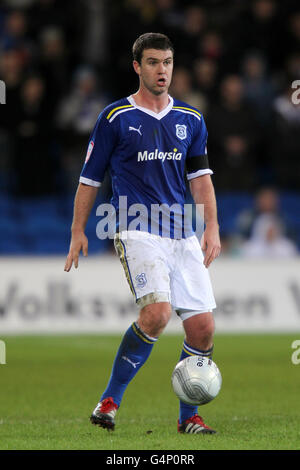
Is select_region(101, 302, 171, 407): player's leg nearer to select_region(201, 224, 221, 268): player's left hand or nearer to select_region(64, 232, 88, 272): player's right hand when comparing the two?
select_region(201, 224, 221, 268): player's left hand

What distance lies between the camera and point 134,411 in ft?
24.6

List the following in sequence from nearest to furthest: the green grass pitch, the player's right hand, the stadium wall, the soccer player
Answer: the green grass pitch
the soccer player
the player's right hand
the stadium wall

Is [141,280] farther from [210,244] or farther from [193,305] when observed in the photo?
[210,244]

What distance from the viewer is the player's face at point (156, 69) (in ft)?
20.8

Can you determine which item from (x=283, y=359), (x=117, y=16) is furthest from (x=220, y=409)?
(x=117, y=16)

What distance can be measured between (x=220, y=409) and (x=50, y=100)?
858 centimetres

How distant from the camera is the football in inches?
242

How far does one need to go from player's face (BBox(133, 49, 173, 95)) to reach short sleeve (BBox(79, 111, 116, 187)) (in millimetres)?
362

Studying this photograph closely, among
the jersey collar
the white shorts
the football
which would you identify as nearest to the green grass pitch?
→ the football

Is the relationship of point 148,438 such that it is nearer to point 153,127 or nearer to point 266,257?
point 153,127

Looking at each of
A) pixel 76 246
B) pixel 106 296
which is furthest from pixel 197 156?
pixel 106 296

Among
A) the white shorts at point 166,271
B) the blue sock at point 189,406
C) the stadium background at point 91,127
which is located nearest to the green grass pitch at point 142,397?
the blue sock at point 189,406

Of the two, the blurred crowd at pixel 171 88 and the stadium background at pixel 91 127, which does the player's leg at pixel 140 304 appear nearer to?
the stadium background at pixel 91 127

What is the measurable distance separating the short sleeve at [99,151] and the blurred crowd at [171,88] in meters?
8.08
